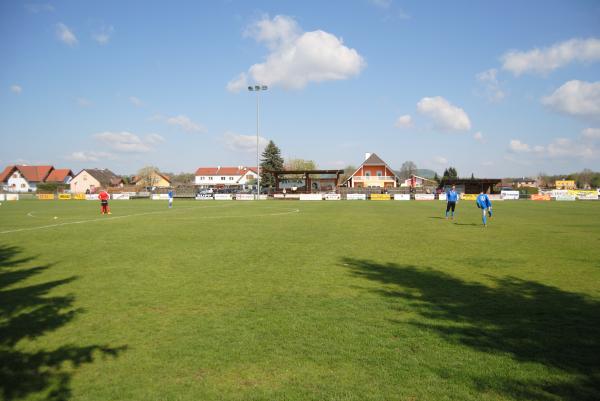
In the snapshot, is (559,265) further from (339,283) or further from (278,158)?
(278,158)

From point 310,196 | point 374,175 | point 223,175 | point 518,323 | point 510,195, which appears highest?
point 223,175

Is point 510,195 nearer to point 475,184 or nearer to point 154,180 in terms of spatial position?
point 475,184

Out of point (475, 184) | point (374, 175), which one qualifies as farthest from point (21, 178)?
point (475, 184)

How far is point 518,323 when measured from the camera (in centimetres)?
601

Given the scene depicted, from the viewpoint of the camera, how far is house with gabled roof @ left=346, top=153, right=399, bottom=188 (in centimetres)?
8100

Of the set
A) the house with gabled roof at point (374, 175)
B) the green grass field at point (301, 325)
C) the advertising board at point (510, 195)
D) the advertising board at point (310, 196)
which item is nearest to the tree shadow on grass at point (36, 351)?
the green grass field at point (301, 325)

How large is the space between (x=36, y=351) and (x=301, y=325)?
3.65 m

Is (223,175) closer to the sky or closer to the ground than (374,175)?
closer to the sky

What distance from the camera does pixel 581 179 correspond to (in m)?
124

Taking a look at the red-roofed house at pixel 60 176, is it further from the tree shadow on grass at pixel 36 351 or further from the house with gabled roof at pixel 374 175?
the tree shadow on grass at pixel 36 351

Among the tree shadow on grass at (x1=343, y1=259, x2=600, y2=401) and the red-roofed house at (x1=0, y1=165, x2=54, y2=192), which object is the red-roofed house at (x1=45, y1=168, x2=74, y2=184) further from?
the tree shadow on grass at (x1=343, y1=259, x2=600, y2=401)

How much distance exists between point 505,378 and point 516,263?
749cm

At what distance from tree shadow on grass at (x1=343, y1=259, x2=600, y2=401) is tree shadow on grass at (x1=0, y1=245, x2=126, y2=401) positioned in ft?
15.3

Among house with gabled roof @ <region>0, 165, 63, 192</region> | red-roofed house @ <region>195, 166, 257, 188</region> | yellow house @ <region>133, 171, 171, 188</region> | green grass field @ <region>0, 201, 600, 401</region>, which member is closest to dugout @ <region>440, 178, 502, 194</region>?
green grass field @ <region>0, 201, 600, 401</region>
